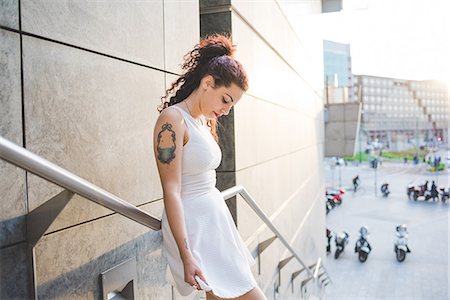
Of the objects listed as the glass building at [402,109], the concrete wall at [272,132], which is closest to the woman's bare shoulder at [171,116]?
the concrete wall at [272,132]

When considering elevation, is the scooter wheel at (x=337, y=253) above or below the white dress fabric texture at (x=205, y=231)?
below

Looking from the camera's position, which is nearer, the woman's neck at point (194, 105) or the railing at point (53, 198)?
the railing at point (53, 198)

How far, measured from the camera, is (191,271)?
1.83 meters

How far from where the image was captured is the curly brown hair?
6.81 ft

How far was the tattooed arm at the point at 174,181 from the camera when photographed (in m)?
1.85

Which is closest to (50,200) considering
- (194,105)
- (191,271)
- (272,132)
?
(191,271)

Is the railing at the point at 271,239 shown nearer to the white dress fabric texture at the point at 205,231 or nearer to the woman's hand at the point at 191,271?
the white dress fabric texture at the point at 205,231

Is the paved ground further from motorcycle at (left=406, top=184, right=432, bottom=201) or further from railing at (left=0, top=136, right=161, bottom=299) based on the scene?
railing at (left=0, top=136, right=161, bottom=299)

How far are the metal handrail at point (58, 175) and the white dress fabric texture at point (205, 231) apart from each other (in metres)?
0.22

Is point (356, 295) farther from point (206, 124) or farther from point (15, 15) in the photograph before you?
point (15, 15)

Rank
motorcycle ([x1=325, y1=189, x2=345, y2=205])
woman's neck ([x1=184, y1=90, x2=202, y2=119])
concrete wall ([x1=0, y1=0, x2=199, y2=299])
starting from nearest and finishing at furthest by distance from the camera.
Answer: concrete wall ([x1=0, y1=0, x2=199, y2=299]) → woman's neck ([x1=184, y1=90, x2=202, y2=119]) → motorcycle ([x1=325, y1=189, x2=345, y2=205])

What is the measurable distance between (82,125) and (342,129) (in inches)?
807

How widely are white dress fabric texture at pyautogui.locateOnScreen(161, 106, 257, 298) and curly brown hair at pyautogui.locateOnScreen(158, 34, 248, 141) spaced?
232 millimetres

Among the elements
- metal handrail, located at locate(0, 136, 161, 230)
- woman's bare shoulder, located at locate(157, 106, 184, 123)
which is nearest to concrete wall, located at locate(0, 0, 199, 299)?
metal handrail, located at locate(0, 136, 161, 230)
